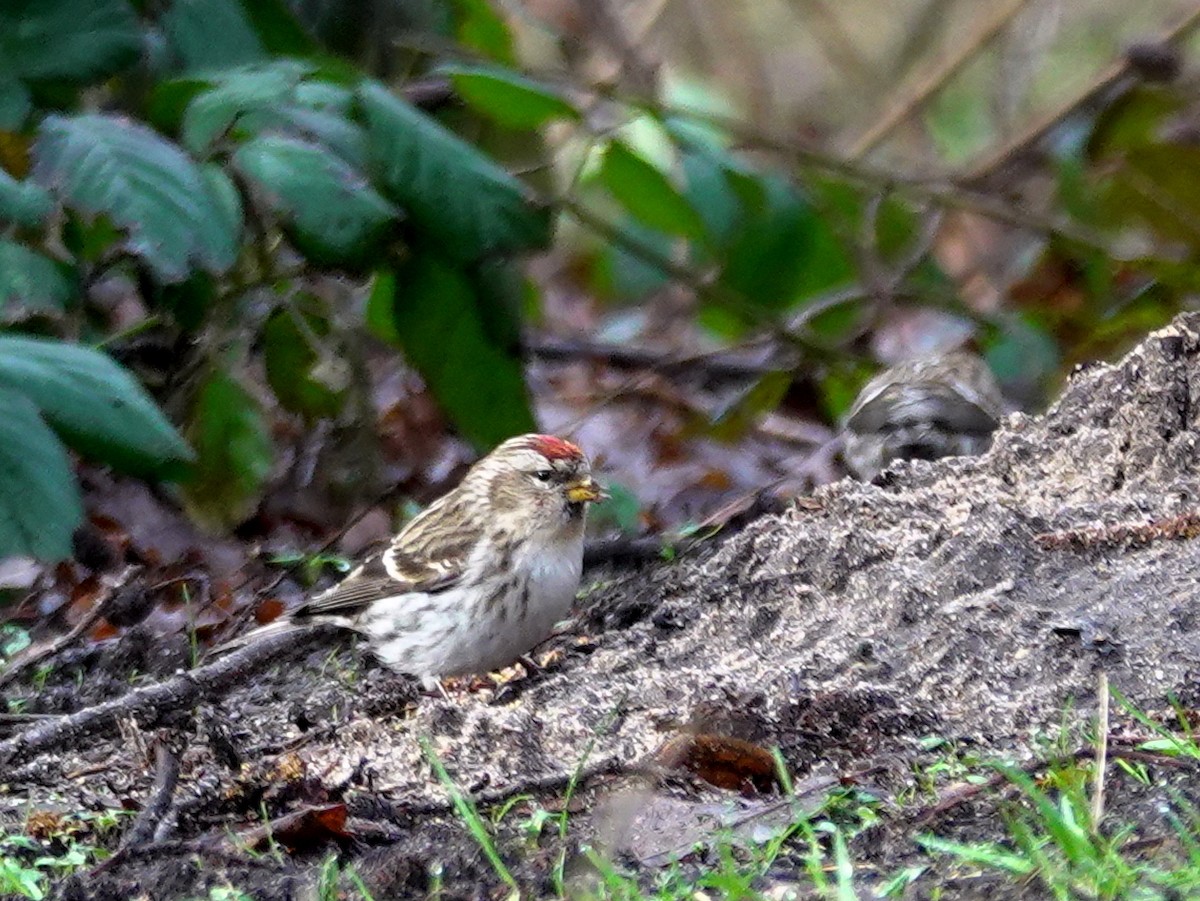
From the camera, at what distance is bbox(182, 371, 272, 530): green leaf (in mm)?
5270

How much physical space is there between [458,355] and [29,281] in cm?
143

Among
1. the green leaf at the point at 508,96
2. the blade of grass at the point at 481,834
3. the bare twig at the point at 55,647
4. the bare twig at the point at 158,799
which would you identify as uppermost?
the green leaf at the point at 508,96

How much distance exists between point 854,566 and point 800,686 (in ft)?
2.69

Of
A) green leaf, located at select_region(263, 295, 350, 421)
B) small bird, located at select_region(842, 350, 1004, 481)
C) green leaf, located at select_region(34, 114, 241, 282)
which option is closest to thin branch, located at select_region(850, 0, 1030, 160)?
small bird, located at select_region(842, 350, 1004, 481)

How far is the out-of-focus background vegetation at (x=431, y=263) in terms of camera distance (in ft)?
12.9

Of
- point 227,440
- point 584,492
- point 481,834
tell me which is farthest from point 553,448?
point 481,834

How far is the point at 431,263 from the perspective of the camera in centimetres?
486

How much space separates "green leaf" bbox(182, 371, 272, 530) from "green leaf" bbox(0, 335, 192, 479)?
1482 millimetres

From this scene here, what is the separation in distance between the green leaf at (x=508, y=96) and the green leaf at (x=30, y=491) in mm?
1994

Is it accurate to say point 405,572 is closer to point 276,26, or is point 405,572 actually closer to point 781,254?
point 276,26

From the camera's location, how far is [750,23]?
1300 cm

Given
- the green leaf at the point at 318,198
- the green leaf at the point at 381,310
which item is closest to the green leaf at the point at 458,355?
the green leaf at the point at 381,310

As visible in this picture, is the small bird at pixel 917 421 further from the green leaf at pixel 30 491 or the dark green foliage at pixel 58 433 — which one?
the green leaf at pixel 30 491

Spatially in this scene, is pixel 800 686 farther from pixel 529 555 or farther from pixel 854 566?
pixel 529 555
